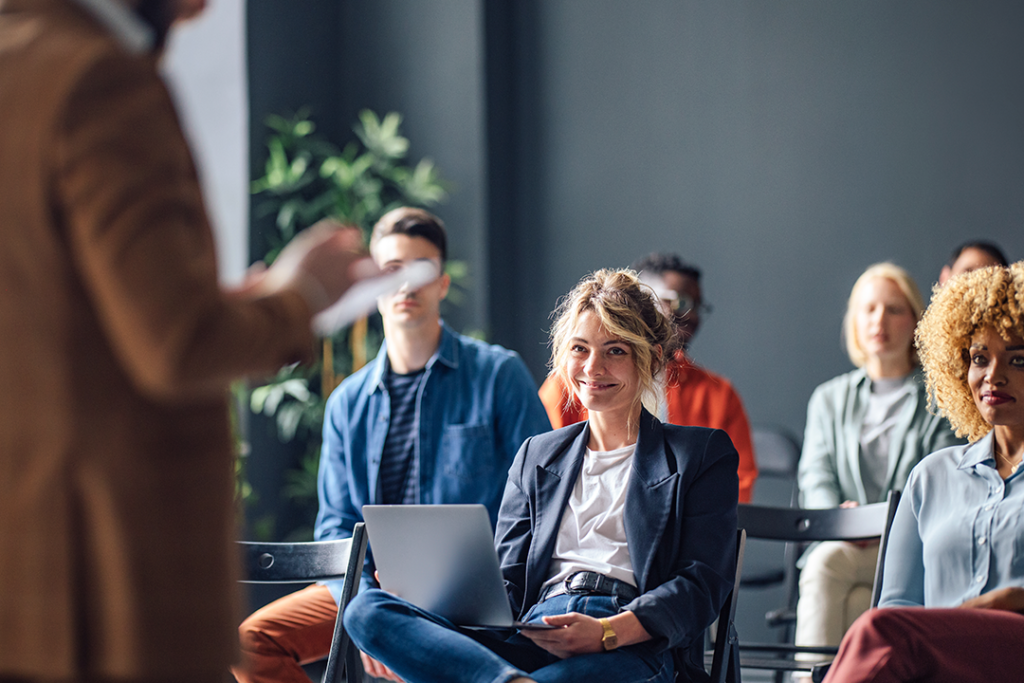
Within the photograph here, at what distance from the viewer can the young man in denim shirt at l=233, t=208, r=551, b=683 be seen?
292 cm

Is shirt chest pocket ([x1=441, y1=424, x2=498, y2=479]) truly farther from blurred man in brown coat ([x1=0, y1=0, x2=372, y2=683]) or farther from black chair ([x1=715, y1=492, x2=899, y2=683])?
blurred man in brown coat ([x1=0, y1=0, x2=372, y2=683])

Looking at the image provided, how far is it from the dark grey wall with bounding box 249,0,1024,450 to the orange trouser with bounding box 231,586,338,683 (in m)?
2.13

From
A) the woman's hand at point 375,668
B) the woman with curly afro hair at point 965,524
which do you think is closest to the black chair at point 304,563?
the woman's hand at point 375,668

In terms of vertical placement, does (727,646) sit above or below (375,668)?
above

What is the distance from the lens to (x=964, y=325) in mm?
2332

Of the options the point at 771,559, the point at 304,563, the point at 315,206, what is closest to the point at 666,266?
the point at 771,559

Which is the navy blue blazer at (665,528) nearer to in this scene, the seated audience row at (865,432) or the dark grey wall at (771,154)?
the seated audience row at (865,432)

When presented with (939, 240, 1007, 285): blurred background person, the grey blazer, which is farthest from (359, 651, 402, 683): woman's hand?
(939, 240, 1007, 285): blurred background person

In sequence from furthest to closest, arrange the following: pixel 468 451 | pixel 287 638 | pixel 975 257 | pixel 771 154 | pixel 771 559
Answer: pixel 771 154, pixel 771 559, pixel 975 257, pixel 468 451, pixel 287 638

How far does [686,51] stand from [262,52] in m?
1.84

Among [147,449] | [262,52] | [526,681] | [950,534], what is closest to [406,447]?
[526,681]

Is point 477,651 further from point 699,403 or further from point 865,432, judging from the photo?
point 865,432

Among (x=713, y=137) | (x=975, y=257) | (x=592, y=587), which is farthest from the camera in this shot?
(x=713, y=137)

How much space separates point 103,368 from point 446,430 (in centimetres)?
200
